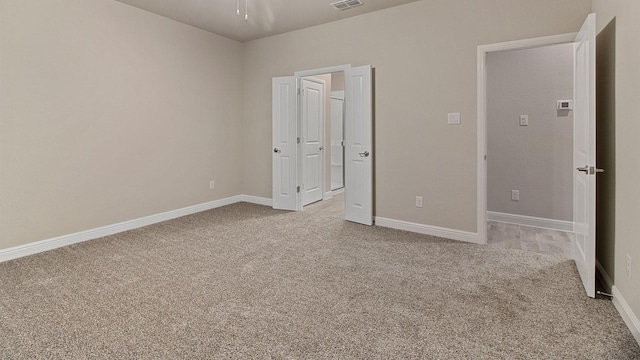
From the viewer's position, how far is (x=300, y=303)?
7.63 ft

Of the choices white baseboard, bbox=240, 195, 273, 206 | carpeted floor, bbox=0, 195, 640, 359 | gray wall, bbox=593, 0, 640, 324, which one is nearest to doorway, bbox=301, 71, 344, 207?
white baseboard, bbox=240, 195, 273, 206

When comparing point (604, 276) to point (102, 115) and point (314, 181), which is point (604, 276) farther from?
point (102, 115)

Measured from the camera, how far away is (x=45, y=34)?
3.34 m

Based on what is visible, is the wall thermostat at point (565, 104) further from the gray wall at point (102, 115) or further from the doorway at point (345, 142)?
the gray wall at point (102, 115)

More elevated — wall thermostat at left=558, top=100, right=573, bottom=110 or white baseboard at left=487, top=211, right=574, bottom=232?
wall thermostat at left=558, top=100, right=573, bottom=110

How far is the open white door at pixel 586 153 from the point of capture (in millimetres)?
2309

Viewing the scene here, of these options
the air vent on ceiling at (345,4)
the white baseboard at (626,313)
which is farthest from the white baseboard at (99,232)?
the white baseboard at (626,313)

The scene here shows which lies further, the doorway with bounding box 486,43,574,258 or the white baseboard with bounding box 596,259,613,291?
the doorway with bounding box 486,43,574,258

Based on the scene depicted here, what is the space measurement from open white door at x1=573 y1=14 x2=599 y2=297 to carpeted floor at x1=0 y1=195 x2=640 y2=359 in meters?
0.23

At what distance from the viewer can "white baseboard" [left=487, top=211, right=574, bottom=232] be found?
414cm

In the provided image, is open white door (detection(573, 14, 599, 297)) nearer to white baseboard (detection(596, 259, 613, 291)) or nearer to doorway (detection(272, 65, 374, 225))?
white baseboard (detection(596, 259, 613, 291))

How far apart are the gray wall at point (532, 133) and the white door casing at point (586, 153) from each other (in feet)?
4.70

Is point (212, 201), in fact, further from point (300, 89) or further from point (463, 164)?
point (463, 164)

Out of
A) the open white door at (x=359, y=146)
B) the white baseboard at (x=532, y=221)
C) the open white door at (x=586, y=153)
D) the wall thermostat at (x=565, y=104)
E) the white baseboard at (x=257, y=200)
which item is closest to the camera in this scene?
the open white door at (x=586, y=153)
